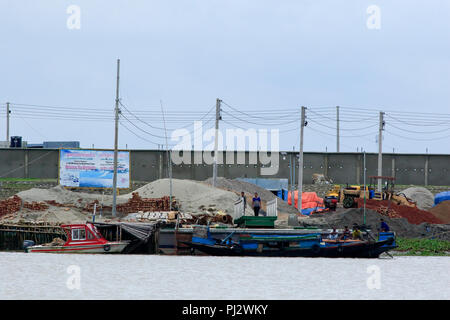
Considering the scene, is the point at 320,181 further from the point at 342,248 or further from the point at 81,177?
the point at 342,248

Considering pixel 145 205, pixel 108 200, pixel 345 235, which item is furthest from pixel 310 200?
pixel 345 235

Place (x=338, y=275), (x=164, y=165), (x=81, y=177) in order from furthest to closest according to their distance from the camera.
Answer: (x=164, y=165) < (x=81, y=177) < (x=338, y=275)

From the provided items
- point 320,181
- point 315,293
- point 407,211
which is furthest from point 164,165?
point 315,293

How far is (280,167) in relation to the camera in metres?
74.9

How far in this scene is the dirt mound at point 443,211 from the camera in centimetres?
5691

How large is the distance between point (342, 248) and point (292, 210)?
1981cm

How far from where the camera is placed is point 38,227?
43.8 metres

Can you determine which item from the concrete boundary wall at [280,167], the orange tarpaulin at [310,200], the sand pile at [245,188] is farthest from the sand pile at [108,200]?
the concrete boundary wall at [280,167]

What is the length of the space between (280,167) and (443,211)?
2054cm

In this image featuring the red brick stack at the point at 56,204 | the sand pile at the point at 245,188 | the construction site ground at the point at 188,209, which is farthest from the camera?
the sand pile at the point at 245,188

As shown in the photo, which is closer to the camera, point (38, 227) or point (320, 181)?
point (38, 227)

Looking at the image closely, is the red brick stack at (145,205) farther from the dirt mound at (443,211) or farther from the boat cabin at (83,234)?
the dirt mound at (443,211)

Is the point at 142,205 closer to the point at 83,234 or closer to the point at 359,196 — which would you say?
the point at 83,234

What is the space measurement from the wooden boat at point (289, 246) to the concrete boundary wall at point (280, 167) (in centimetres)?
3551
